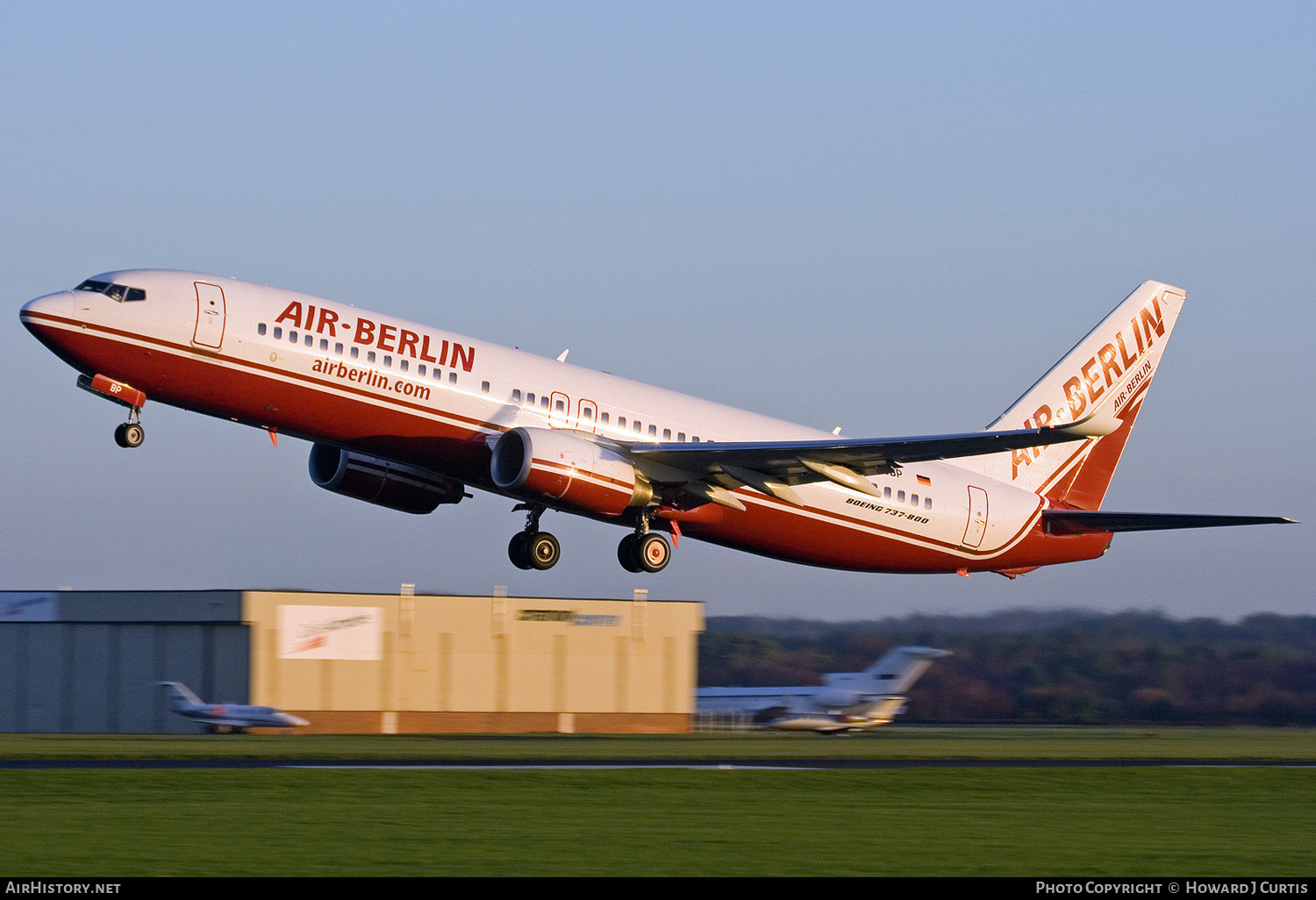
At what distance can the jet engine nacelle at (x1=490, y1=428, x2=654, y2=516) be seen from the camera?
32.3 metres

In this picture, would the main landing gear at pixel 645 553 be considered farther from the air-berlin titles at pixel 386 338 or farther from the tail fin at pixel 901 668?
the tail fin at pixel 901 668

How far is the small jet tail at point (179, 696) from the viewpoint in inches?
2371

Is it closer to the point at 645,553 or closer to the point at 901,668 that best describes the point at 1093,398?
the point at 645,553

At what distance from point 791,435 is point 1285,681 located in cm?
3626

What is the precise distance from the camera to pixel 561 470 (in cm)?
3262

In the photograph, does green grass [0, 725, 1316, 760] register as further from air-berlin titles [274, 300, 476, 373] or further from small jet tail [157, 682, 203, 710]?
air-berlin titles [274, 300, 476, 373]

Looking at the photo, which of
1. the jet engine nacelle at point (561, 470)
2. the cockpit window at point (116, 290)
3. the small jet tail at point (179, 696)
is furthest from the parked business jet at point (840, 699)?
the cockpit window at point (116, 290)

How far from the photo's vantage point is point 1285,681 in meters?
65.4

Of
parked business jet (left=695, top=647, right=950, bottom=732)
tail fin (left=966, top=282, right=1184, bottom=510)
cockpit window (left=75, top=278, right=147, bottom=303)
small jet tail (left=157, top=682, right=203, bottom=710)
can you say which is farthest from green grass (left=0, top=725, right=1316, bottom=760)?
cockpit window (left=75, top=278, right=147, bottom=303)

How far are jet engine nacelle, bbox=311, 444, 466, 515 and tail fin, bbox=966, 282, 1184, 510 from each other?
15.2 metres

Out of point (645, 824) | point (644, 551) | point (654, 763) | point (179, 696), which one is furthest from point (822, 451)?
point (179, 696)

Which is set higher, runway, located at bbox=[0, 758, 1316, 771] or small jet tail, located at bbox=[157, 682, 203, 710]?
small jet tail, located at bbox=[157, 682, 203, 710]

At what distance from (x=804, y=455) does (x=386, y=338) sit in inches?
372

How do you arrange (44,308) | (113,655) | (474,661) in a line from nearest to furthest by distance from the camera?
(44,308)
(474,661)
(113,655)
